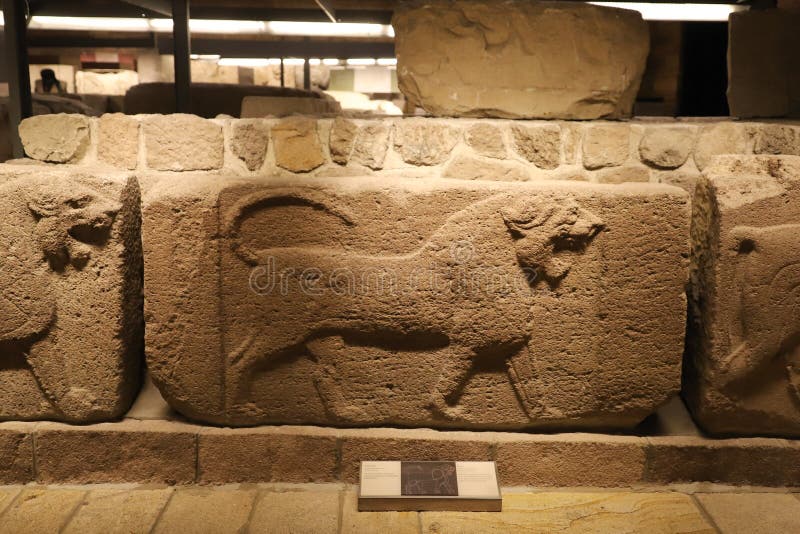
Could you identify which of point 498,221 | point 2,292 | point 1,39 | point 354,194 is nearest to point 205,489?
point 2,292

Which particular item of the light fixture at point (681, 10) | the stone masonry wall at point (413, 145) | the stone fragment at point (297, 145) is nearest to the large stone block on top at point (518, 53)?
the stone masonry wall at point (413, 145)

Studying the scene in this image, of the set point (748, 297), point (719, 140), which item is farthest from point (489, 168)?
point (748, 297)

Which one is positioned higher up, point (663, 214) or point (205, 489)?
point (663, 214)

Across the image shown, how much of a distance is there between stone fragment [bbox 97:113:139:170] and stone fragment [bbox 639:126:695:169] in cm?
180

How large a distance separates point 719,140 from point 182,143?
1908 mm

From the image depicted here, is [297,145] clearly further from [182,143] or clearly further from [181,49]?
[181,49]

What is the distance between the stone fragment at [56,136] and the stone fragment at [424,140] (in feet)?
3.71

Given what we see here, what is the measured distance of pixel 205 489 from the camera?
2.21 meters

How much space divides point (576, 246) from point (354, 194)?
72 cm

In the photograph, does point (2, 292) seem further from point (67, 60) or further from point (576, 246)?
point (67, 60)

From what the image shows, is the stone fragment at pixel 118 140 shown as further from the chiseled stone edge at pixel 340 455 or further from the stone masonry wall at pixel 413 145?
the chiseled stone edge at pixel 340 455

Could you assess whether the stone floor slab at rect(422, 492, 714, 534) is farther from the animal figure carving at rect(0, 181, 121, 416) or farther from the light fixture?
the light fixture

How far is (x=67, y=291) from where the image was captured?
2.14 meters

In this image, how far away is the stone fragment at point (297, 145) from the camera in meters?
2.28
